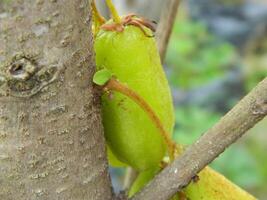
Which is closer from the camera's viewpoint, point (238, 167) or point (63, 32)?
point (63, 32)

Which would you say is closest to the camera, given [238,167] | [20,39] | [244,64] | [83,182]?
[20,39]

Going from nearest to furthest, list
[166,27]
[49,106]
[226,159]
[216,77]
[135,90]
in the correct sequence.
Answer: [49,106] → [135,90] → [166,27] → [226,159] → [216,77]

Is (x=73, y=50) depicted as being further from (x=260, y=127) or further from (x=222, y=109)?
(x=222, y=109)

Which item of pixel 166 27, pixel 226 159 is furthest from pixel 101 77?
pixel 226 159

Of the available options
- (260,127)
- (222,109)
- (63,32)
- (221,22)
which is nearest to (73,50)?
(63,32)

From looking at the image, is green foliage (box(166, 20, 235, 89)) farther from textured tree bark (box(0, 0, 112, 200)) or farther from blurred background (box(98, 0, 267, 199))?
textured tree bark (box(0, 0, 112, 200))

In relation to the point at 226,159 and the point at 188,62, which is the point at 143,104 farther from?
the point at 188,62
